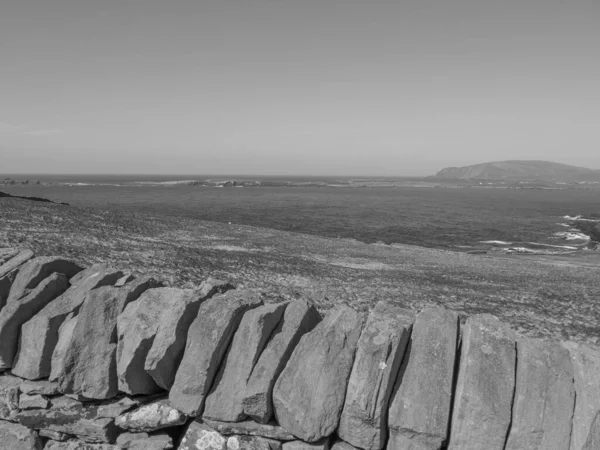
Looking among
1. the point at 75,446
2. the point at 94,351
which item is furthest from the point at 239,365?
the point at 75,446

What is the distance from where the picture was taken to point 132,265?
529 inches

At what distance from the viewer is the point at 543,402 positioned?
15.3 ft

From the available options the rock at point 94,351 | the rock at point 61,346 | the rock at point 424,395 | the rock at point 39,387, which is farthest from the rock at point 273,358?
the rock at point 39,387

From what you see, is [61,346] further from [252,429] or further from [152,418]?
[252,429]

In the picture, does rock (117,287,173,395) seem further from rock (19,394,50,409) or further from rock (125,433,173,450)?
rock (19,394,50,409)

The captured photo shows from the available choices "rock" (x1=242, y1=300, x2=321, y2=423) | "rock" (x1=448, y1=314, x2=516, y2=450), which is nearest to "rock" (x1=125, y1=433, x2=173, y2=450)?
"rock" (x1=242, y1=300, x2=321, y2=423)

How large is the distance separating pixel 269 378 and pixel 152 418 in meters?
1.70

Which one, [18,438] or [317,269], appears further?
[317,269]

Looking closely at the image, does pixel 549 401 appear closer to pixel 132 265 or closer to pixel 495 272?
pixel 132 265

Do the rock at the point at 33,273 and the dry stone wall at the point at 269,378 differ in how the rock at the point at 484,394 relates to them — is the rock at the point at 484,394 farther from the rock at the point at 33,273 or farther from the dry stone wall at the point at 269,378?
the rock at the point at 33,273

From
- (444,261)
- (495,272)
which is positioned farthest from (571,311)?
(444,261)

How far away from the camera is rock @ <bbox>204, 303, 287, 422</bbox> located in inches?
210

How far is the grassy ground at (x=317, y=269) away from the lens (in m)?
13.2

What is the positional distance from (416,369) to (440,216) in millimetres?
84608
